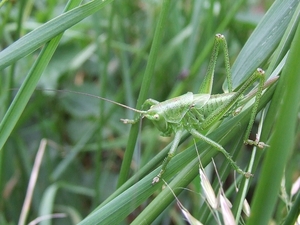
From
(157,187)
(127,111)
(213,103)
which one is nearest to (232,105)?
(213,103)

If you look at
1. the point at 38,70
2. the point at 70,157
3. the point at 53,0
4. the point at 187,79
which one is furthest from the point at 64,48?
the point at 38,70

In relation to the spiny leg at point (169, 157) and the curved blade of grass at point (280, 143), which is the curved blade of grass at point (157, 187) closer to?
the spiny leg at point (169, 157)

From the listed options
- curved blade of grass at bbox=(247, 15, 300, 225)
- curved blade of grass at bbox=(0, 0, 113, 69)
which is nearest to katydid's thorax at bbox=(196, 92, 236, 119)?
curved blade of grass at bbox=(0, 0, 113, 69)

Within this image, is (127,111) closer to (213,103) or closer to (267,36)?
(213,103)

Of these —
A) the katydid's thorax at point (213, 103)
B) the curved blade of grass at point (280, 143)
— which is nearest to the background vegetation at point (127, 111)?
the curved blade of grass at point (280, 143)

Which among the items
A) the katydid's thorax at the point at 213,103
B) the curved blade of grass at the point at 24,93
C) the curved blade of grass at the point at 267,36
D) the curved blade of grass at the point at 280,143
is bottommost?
the curved blade of grass at the point at 280,143

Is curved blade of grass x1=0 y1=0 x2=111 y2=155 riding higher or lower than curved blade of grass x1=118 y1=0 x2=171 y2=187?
higher

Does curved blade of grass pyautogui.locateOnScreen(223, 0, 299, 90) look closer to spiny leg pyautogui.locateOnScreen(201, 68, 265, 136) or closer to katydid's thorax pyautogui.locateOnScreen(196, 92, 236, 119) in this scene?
spiny leg pyautogui.locateOnScreen(201, 68, 265, 136)
